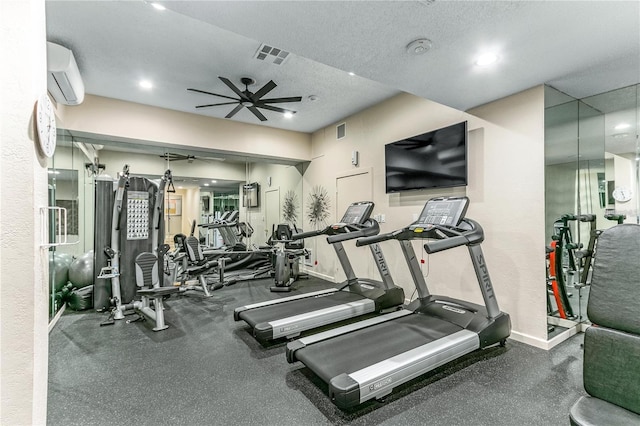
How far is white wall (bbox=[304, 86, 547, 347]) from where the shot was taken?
3.18 metres

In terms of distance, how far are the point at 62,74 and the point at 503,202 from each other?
518cm

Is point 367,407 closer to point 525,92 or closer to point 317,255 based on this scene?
point 525,92

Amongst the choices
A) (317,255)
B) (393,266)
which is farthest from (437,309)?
(317,255)

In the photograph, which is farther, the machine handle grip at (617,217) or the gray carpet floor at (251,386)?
the machine handle grip at (617,217)

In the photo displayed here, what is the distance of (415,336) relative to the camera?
9.33 ft

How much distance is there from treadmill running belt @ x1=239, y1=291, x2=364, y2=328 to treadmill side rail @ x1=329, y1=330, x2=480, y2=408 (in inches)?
60.3

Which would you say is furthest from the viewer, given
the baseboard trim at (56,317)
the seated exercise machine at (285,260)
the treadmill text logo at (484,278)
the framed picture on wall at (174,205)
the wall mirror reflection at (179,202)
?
the framed picture on wall at (174,205)

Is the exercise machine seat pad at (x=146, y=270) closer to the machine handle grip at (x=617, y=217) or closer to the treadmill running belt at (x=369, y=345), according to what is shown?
the treadmill running belt at (x=369, y=345)

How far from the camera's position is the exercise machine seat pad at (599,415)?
4.25 feet

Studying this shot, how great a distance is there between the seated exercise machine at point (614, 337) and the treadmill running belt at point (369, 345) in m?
1.33

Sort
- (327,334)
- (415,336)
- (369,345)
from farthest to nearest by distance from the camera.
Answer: (327,334), (415,336), (369,345)

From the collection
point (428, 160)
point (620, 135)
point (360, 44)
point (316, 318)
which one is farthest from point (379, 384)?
point (620, 135)

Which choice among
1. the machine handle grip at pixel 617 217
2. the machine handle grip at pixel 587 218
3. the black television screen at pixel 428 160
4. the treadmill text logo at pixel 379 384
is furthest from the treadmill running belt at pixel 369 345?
the machine handle grip at pixel 617 217

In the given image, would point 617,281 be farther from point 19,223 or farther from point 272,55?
point 272,55
